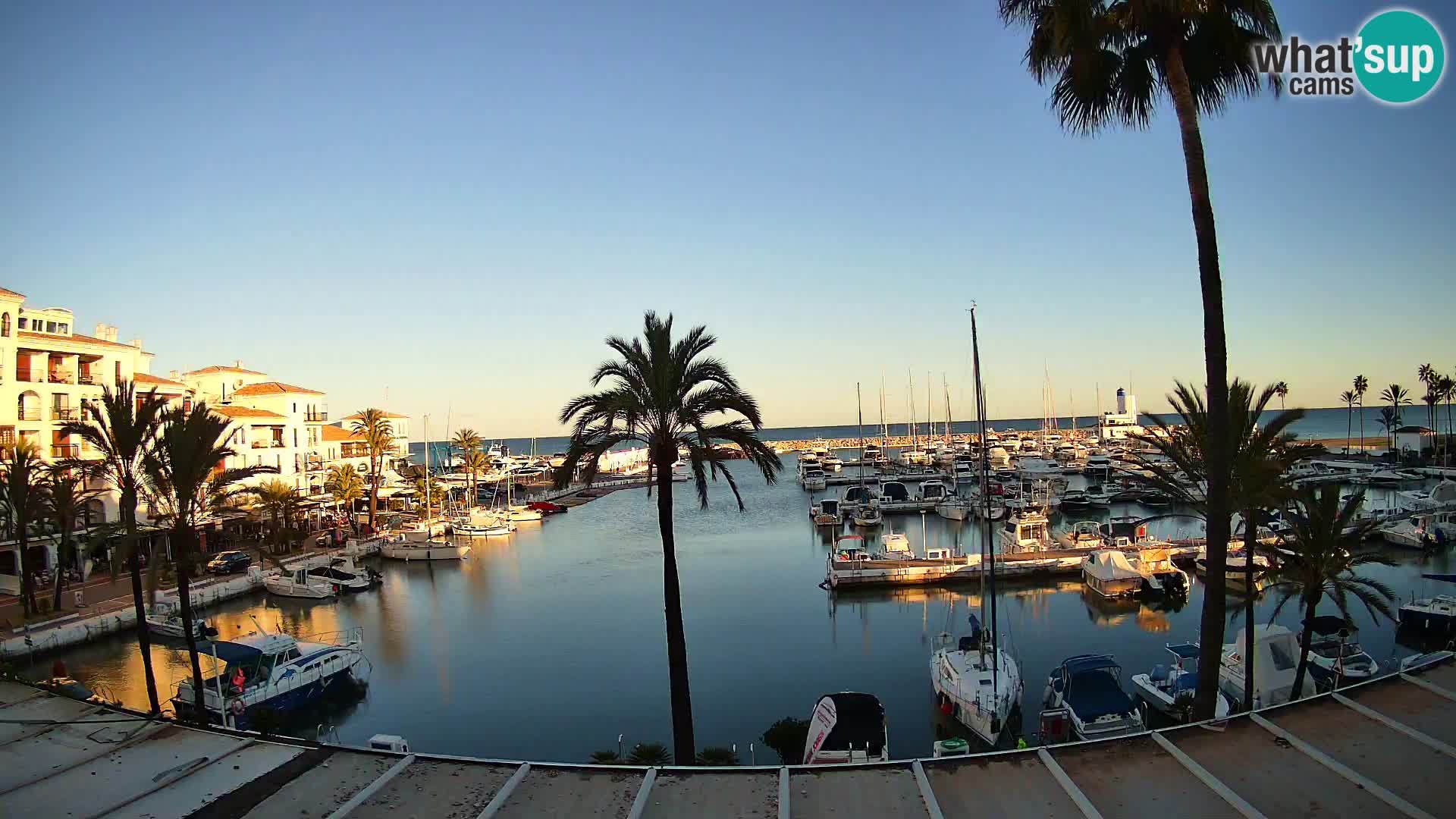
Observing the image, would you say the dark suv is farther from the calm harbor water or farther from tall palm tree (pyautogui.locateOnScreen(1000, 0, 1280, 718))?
tall palm tree (pyautogui.locateOnScreen(1000, 0, 1280, 718))

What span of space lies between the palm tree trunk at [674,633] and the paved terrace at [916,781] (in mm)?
6442

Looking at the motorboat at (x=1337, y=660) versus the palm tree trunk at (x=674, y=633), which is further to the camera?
the motorboat at (x=1337, y=660)

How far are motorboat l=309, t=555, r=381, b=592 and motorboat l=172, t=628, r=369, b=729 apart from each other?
1715 cm

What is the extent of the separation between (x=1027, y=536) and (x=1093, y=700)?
93.5 feet

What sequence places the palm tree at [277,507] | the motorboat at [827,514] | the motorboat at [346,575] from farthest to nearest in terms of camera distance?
the motorboat at [827,514], the palm tree at [277,507], the motorboat at [346,575]

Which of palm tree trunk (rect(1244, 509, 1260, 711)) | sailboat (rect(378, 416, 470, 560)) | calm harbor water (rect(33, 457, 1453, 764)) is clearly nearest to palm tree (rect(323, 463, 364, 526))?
sailboat (rect(378, 416, 470, 560))

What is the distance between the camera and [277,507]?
47844 mm

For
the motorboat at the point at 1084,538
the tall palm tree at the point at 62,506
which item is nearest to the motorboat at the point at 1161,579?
the motorboat at the point at 1084,538

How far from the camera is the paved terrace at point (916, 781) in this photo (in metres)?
7.67

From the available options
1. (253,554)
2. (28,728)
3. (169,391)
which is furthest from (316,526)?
(28,728)

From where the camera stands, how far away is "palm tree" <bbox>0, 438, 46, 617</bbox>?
31188 mm

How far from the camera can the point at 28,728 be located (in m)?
11.7

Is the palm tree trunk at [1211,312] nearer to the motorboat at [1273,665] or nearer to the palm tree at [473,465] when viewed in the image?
the motorboat at [1273,665]

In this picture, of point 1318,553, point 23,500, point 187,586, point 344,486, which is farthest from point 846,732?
point 344,486
